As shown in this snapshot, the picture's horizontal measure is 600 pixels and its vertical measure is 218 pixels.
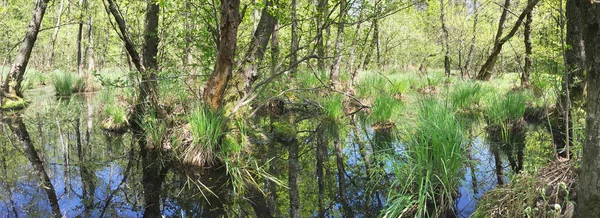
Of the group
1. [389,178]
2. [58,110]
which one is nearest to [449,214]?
[389,178]

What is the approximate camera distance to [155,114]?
6031 mm

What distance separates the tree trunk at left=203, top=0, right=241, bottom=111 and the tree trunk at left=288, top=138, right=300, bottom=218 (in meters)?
1.30

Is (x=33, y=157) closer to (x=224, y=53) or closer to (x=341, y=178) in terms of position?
(x=224, y=53)

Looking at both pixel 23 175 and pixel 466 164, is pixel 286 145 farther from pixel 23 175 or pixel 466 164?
pixel 23 175

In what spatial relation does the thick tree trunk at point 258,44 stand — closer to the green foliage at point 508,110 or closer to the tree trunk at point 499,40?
the green foliage at point 508,110

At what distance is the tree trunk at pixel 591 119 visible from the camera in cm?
203

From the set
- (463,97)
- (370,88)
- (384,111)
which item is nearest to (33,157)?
(384,111)

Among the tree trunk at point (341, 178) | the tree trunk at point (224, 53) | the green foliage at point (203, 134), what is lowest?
the tree trunk at point (341, 178)

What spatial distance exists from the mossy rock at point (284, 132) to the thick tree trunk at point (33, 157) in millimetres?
3561

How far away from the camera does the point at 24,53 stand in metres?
9.74

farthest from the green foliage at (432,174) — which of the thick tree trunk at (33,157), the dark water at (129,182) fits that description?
the thick tree trunk at (33,157)

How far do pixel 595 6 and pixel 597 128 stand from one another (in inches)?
24.9

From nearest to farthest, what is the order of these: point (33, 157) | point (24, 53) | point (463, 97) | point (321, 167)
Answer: point (321, 167)
point (33, 157)
point (463, 97)
point (24, 53)

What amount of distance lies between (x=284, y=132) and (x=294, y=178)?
264 centimetres
